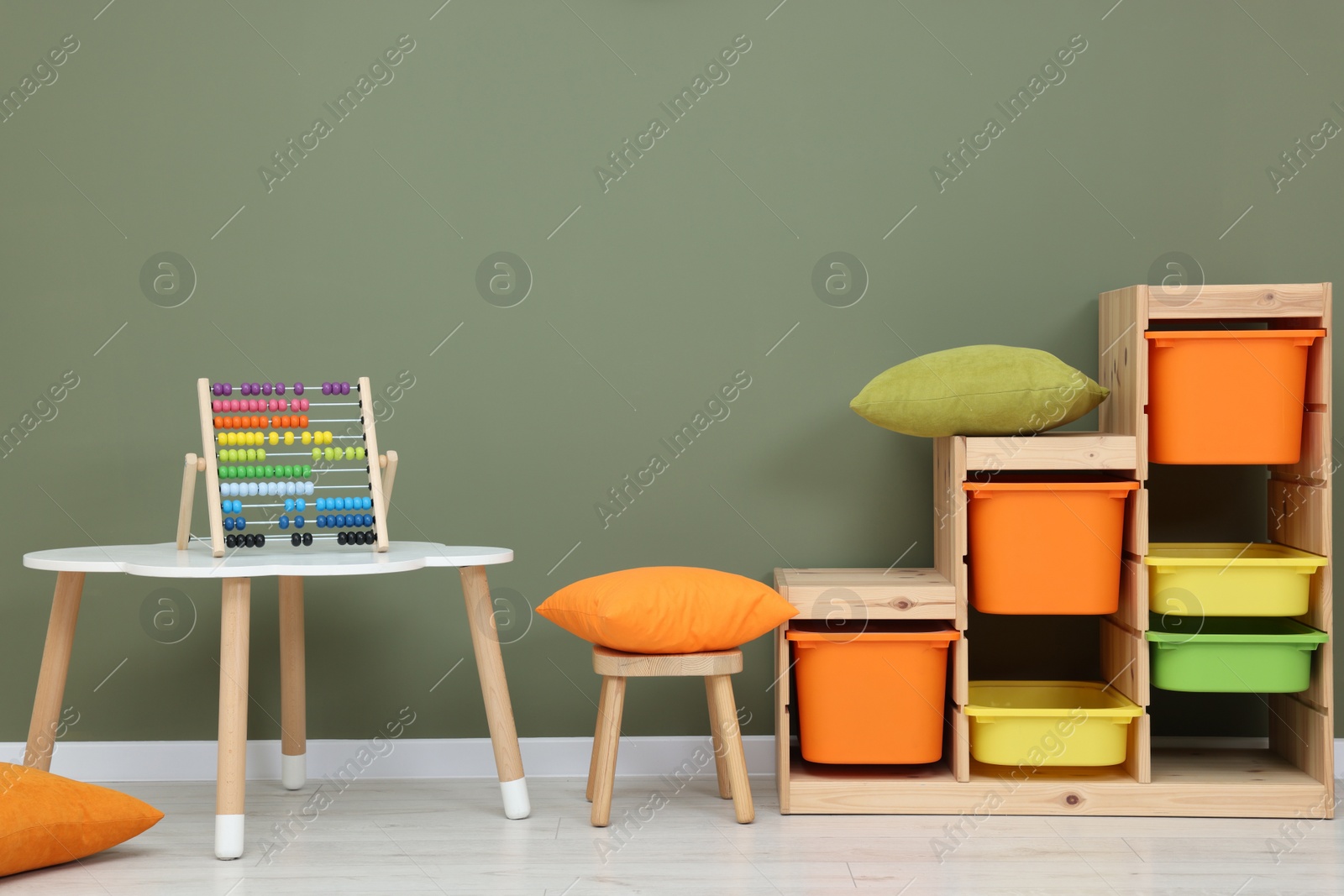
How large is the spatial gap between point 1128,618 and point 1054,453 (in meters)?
0.42

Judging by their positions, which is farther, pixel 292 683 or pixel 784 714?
pixel 292 683

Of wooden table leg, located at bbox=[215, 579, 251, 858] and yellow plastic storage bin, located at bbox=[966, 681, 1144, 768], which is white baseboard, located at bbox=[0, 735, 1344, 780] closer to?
yellow plastic storage bin, located at bbox=[966, 681, 1144, 768]

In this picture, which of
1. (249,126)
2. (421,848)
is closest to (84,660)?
(421,848)

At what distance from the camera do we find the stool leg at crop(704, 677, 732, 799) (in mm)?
2217

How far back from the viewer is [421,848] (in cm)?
206

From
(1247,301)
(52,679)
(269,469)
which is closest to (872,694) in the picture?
(1247,301)

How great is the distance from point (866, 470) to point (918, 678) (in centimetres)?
57

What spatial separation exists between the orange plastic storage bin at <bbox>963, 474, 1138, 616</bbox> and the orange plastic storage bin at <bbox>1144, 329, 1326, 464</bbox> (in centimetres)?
18

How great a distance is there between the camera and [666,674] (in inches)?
84.7

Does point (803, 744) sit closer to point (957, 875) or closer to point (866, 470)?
point (957, 875)

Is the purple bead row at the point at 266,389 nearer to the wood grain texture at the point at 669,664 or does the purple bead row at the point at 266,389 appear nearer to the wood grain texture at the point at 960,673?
the wood grain texture at the point at 669,664

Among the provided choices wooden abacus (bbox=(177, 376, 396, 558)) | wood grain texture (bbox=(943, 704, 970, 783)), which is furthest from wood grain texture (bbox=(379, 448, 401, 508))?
wood grain texture (bbox=(943, 704, 970, 783))

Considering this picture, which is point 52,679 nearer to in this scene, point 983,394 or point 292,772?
point 292,772

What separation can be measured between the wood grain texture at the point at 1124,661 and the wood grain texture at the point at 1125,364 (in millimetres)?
371
